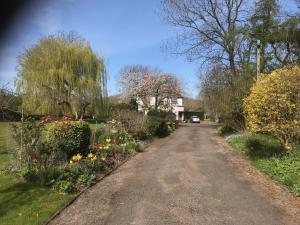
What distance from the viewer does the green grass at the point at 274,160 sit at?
833cm

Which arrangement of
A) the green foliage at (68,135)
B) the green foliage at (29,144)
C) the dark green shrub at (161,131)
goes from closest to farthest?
the green foliage at (29,144), the green foliage at (68,135), the dark green shrub at (161,131)

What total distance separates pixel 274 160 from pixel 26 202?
7.49 metres

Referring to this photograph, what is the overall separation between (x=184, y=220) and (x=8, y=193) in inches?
151

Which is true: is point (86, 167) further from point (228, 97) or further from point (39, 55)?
point (39, 55)

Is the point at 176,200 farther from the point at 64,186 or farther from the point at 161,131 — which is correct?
the point at 161,131

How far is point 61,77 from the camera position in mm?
30094

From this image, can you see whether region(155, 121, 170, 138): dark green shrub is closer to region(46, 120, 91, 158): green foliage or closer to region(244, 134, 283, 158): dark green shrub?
region(244, 134, 283, 158): dark green shrub

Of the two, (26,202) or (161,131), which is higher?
(161,131)

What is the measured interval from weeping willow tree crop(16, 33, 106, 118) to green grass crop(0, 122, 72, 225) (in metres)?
21.7

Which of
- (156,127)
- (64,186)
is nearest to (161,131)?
(156,127)

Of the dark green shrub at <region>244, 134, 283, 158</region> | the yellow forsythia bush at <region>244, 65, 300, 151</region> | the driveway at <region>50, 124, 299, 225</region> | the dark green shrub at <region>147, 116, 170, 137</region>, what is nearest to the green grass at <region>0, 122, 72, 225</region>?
the driveway at <region>50, 124, 299, 225</region>

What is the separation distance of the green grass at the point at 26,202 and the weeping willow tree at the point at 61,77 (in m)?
21.7

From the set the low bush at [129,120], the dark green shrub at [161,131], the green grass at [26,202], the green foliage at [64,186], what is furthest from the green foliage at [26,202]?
the dark green shrub at [161,131]

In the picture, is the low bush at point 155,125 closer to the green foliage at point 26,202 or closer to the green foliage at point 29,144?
the green foliage at point 29,144
